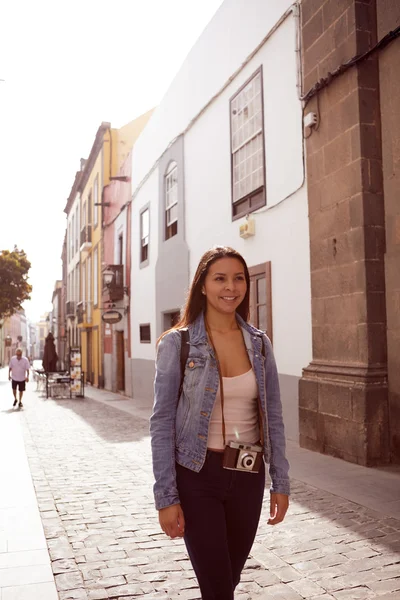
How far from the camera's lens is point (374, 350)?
266 inches

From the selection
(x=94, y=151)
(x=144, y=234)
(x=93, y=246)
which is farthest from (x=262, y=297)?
(x=93, y=246)

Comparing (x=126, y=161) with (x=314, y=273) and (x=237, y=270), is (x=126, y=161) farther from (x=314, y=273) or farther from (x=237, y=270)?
(x=237, y=270)

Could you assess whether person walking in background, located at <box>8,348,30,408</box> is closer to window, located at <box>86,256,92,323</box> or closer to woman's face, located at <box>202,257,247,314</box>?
window, located at <box>86,256,92,323</box>

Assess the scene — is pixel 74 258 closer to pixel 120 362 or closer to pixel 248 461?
pixel 120 362

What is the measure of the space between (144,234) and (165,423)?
15379mm

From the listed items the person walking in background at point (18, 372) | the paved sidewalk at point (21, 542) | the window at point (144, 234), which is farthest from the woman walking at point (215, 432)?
the window at point (144, 234)

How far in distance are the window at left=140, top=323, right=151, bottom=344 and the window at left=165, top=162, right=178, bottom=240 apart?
10.2 feet

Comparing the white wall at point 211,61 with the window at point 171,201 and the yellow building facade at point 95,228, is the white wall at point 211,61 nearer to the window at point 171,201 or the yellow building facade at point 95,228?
the window at point 171,201

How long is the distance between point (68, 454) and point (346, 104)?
604 centimetres

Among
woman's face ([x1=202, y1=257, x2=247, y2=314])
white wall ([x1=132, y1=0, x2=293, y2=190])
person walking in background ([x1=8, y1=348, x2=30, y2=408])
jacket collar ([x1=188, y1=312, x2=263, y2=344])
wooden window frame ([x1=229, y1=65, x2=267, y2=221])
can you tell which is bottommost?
person walking in background ([x1=8, y1=348, x2=30, y2=408])

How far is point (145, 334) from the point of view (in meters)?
17.1

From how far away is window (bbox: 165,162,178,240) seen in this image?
14500mm

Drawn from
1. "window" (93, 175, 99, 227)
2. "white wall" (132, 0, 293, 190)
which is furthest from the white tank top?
"window" (93, 175, 99, 227)

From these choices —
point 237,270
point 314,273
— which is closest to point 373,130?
→ point 314,273
